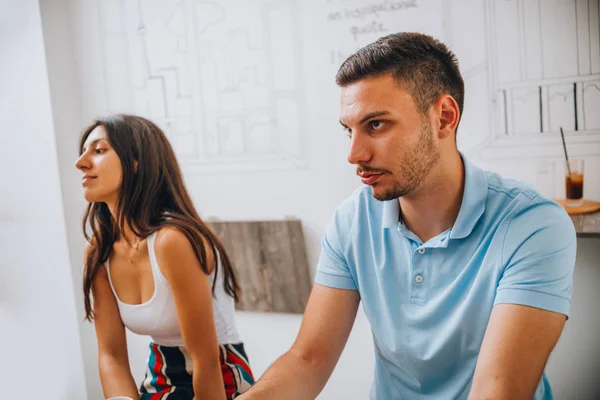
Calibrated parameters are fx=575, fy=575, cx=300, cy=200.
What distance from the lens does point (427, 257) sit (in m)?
1.21

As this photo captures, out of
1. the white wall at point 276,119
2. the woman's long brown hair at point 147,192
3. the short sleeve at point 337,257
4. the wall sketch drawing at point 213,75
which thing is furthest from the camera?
the wall sketch drawing at point 213,75

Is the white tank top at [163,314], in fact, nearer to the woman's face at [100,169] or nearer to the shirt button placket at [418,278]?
the woman's face at [100,169]

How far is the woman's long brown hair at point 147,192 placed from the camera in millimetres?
1600

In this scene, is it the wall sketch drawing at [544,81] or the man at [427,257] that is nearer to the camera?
the man at [427,257]

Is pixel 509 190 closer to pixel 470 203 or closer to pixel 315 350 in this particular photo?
pixel 470 203

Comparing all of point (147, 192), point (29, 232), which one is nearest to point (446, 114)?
point (147, 192)

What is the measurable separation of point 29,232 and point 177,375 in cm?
88

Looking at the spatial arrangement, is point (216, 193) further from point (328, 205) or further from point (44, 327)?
point (44, 327)

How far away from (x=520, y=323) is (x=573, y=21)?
1.16m

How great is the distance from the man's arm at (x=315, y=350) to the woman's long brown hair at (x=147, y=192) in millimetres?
397

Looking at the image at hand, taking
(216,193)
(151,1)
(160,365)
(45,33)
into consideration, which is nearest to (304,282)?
(216,193)

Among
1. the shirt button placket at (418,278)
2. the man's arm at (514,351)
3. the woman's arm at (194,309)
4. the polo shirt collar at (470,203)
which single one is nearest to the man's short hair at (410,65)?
the polo shirt collar at (470,203)

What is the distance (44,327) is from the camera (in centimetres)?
216

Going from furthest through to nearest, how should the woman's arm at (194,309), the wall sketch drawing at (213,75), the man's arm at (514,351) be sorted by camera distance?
1. the wall sketch drawing at (213,75)
2. the woman's arm at (194,309)
3. the man's arm at (514,351)
